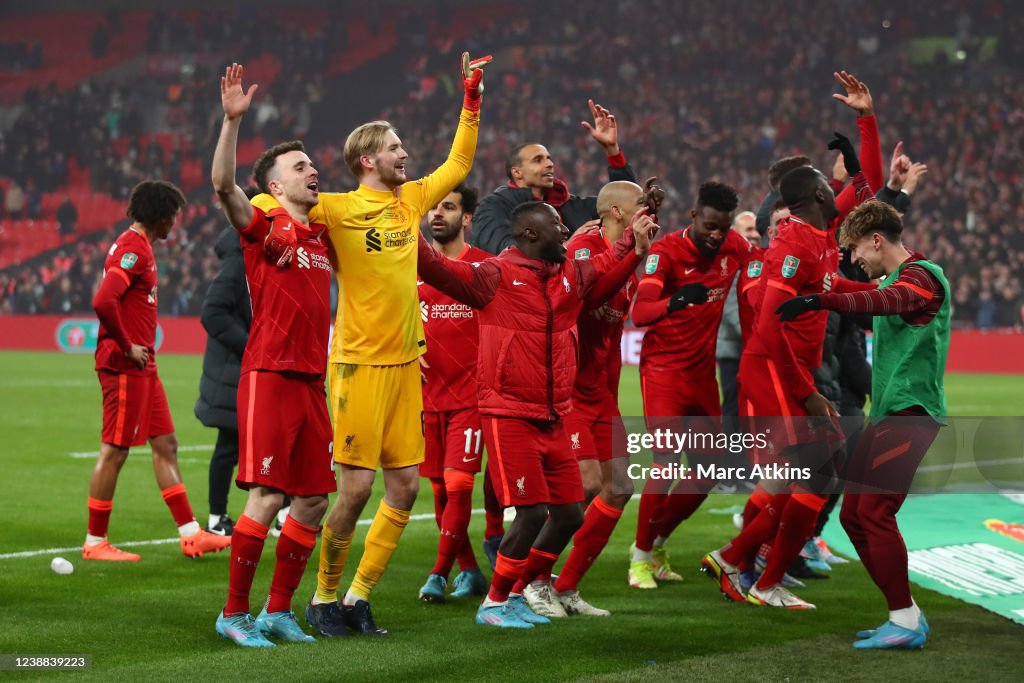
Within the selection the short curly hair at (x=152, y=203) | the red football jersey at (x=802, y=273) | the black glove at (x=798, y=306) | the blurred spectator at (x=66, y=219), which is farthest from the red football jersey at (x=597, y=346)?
the blurred spectator at (x=66, y=219)

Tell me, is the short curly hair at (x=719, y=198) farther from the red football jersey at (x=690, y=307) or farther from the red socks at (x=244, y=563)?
the red socks at (x=244, y=563)

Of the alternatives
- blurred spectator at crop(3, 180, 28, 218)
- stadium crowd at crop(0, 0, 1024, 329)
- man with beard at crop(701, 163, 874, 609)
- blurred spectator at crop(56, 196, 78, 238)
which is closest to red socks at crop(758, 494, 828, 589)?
man with beard at crop(701, 163, 874, 609)

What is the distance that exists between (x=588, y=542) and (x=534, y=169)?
218cm

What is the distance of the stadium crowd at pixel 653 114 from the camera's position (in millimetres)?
31516

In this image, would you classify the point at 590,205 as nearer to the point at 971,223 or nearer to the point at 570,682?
the point at 570,682

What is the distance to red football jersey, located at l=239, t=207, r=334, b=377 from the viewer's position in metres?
5.95

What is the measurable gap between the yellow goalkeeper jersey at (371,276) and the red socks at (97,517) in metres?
2.78

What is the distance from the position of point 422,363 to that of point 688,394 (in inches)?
61.8

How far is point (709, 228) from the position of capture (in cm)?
751

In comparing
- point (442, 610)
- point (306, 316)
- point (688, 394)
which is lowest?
point (442, 610)

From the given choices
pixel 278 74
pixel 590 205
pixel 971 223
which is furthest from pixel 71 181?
pixel 590 205

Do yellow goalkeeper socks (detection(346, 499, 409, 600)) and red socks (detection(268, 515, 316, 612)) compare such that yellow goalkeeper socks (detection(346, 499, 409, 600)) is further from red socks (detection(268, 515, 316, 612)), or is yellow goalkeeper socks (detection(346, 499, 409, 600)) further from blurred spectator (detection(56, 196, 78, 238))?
blurred spectator (detection(56, 196, 78, 238))

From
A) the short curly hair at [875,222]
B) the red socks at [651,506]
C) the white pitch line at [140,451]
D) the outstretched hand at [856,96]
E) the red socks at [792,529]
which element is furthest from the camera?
the white pitch line at [140,451]

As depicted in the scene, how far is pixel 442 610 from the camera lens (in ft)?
22.5
